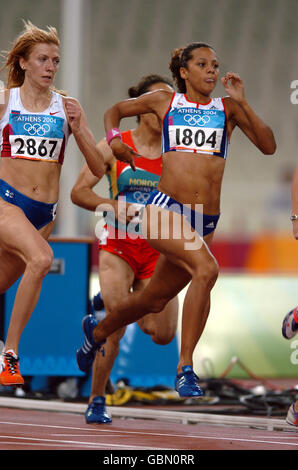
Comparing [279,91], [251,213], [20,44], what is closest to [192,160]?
[20,44]

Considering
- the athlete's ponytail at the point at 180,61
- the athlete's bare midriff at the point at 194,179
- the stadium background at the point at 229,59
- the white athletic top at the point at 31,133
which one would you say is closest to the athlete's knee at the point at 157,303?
the athlete's bare midriff at the point at 194,179

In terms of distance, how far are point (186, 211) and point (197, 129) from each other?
481 mm

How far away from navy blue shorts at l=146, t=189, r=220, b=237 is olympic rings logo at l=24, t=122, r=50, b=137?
74cm

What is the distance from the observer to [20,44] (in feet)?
17.7

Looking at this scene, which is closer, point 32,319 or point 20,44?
point 20,44

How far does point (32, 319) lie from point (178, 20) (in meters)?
11.6

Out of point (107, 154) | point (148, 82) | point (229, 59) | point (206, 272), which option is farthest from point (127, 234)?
point (229, 59)

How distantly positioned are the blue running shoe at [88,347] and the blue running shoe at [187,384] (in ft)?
4.21

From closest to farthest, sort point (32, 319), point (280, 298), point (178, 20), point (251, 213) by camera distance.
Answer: point (32, 319) → point (280, 298) → point (251, 213) → point (178, 20)

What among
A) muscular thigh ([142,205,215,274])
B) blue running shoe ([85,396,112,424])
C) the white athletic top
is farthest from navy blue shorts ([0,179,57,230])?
blue running shoe ([85,396,112,424])

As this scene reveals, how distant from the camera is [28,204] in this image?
5211mm

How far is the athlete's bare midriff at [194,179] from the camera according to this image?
204 inches

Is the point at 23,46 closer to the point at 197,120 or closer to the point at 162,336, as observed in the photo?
the point at 197,120

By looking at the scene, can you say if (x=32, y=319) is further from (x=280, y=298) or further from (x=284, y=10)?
(x=284, y=10)
